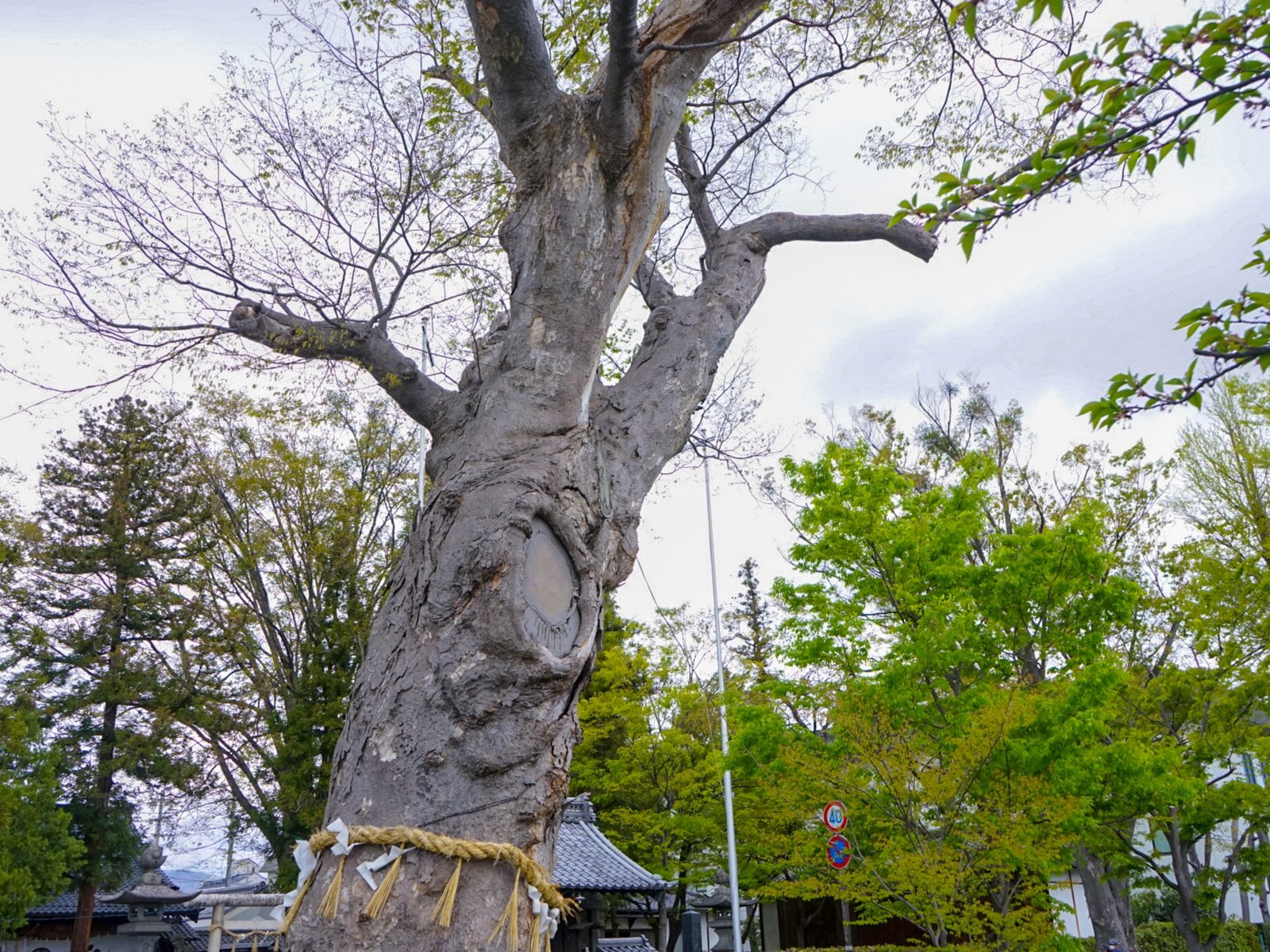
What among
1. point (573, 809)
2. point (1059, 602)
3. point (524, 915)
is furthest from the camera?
point (573, 809)

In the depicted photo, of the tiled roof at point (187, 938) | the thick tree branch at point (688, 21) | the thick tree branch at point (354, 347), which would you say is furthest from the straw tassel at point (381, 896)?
the tiled roof at point (187, 938)

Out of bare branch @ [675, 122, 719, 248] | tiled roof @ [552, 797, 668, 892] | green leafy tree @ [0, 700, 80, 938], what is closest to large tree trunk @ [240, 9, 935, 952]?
Result: bare branch @ [675, 122, 719, 248]

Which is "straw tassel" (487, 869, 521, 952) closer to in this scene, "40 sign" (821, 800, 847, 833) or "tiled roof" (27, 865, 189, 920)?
"40 sign" (821, 800, 847, 833)

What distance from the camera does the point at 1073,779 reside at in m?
9.58

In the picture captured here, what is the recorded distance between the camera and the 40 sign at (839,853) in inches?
374

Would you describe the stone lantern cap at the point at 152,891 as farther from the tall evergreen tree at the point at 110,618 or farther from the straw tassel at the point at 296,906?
the straw tassel at the point at 296,906

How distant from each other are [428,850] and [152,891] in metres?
20.5

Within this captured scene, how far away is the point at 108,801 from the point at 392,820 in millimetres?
18944

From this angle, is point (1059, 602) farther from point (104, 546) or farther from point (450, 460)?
point (104, 546)

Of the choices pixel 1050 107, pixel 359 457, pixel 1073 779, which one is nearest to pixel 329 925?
pixel 1050 107

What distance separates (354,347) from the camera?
396 cm

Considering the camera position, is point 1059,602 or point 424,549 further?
point 1059,602

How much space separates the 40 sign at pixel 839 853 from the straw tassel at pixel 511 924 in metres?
7.86

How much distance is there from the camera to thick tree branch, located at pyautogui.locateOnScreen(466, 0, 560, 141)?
10.7 ft
